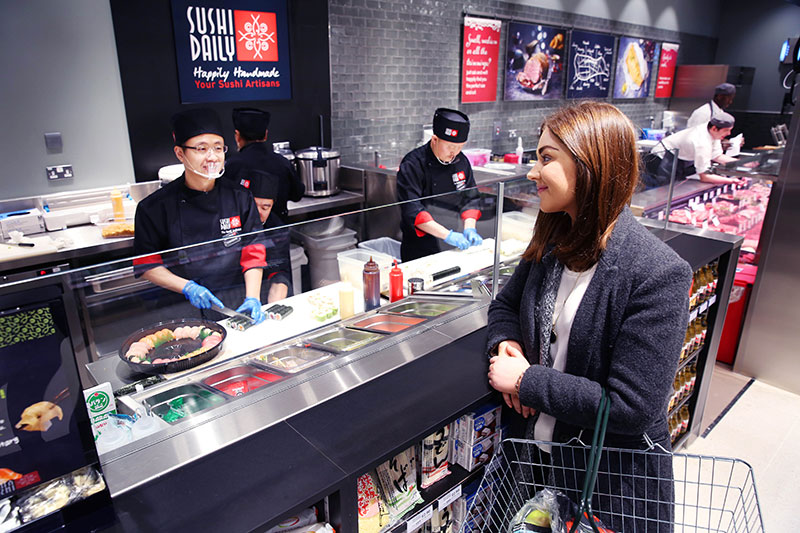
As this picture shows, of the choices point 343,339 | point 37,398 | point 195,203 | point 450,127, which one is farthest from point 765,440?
point 37,398

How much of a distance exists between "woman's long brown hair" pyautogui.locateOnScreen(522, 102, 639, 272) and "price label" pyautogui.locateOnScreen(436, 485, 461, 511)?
0.75 m

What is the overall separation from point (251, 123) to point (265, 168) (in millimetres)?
310

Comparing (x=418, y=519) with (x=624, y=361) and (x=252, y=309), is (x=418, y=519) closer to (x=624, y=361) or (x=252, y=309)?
(x=624, y=361)

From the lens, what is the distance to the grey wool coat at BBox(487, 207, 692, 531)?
1077mm

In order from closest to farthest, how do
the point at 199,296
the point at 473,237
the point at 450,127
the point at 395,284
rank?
the point at 199,296, the point at 395,284, the point at 473,237, the point at 450,127

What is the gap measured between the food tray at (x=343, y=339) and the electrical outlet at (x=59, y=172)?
124 inches

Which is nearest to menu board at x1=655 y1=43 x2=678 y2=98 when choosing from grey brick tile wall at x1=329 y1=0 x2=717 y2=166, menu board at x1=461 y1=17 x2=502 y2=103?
grey brick tile wall at x1=329 y1=0 x2=717 y2=166

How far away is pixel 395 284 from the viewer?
81.1 inches

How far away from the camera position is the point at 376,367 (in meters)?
1.58

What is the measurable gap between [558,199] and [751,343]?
3.33m

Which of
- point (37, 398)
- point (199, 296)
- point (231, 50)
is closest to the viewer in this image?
point (37, 398)

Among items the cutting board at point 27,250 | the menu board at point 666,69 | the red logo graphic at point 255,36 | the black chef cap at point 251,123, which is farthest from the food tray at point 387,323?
the menu board at point 666,69

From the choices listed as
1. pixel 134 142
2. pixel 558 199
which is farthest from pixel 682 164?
pixel 134 142

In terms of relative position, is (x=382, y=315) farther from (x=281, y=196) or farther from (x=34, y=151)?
(x=34, y=151)
